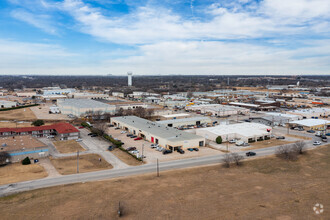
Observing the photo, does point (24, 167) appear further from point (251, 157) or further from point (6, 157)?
point (251, 157)

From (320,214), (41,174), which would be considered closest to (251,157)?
(320,214)

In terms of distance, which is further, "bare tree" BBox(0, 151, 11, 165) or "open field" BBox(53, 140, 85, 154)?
"open field" BBox(53, 140, 85, 154)

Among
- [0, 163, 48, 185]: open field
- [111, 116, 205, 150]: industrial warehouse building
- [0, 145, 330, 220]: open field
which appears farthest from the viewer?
[111, 116, 205, 150]: industrial warehouse building

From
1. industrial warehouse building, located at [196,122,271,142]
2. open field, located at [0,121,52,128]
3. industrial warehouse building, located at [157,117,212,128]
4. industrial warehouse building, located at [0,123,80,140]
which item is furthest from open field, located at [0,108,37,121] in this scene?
industrial warehouse building, located at [196,122,271,142]

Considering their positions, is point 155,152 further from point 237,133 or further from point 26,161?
point 26,161

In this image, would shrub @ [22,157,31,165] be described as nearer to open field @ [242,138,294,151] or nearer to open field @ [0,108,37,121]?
open field @ [242,138,294,151]
